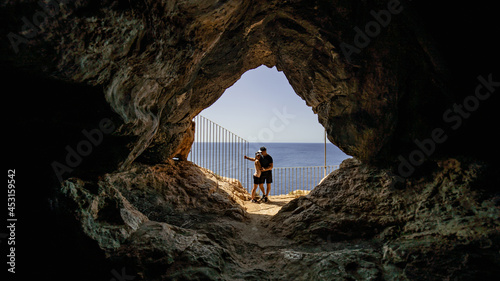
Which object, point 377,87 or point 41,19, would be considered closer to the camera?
point 41,19

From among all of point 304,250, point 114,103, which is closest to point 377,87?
point 304,250

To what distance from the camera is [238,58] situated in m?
5.10

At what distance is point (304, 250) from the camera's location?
3770 millimetres

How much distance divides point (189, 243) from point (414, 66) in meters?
4.30

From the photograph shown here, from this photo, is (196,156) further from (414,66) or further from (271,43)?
(414,66)

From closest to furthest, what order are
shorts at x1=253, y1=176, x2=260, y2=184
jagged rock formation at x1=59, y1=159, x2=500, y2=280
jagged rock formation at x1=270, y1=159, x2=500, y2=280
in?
jagged rock formation at x1=270, y1=159, x2=500, y2=280 < jagged rock formation at x1=59, y1=159, x2=500, y2=280 < shorts at x1=253, y1=176, x2=260, y2=184

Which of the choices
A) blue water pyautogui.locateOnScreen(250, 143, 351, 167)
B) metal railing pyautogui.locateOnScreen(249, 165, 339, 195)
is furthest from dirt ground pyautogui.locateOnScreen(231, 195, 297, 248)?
blue water pyautogui.locateOnScreen(250, 143, 351, 167)

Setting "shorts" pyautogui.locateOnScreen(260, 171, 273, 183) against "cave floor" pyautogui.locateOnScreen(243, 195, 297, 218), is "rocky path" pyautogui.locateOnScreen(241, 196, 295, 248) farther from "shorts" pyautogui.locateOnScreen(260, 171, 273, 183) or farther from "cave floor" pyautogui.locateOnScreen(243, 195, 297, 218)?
"shorts" pyautogui.locateOnScreen(260, 171, 273, 183)

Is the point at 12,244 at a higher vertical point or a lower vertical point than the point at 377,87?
lower

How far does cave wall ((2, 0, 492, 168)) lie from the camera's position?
68.6 inches

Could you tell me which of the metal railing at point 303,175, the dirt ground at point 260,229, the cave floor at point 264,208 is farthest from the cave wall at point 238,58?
the metal railing at point 303,175

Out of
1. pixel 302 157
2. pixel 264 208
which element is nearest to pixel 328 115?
pixel 264 208

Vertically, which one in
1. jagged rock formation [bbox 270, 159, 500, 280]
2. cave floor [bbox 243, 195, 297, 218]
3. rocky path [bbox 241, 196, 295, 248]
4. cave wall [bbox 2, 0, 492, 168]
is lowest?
rocky path [bbox 241, 196, 295, 248]

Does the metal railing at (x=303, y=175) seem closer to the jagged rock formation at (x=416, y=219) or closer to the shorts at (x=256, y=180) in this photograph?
the shorts at (x=256, y=180)
